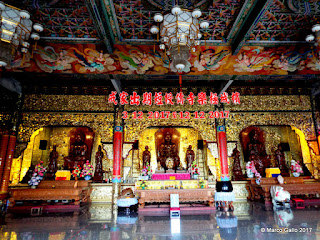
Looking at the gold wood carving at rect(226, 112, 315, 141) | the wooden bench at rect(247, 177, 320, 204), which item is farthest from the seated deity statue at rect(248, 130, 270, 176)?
the wooden bench at rect(247, 177, 320, 204)

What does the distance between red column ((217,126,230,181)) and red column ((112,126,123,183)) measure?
12.7ft

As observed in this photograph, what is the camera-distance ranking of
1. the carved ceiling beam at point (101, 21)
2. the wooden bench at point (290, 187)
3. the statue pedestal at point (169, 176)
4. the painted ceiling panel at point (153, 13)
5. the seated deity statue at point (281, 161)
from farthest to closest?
the seated deity statue at point (281, 161) < the wooden bench at point (290, 187) < the statue pedestal at point (169, 176) < the painted ceiling panel at point (153, 13) < the carved ceiling beam at point (101, 21)

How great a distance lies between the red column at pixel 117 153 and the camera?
25.2 feet

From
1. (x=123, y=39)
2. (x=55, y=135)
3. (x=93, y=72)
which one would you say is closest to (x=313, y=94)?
(x=123, y=39)

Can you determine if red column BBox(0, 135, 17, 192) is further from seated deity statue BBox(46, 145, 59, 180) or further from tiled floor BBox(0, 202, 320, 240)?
tiled floor BBox(0, 202, 320, 240)

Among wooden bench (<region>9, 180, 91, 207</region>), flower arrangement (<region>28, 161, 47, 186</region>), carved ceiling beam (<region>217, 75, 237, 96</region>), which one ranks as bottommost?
wooden bench (<region>9, 180, 91, 207</region>)

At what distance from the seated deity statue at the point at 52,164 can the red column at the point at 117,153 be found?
2.78 m

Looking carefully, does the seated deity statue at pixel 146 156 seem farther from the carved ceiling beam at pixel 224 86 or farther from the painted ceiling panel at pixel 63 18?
the painted ceiling panel at pixel 63 18

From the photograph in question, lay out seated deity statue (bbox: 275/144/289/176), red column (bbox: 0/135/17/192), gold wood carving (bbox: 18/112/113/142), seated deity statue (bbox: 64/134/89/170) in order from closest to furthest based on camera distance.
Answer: red column (bbox: 0/135/17/192), gold wood carving (bbox: 18/112/113/142), seated deity statue (bbox: 275/144/289/176), seated deity statue (bbox: 64/134/89/170)

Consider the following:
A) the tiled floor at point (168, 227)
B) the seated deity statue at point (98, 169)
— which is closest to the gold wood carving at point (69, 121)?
the seated deity statue at point (98, 169)

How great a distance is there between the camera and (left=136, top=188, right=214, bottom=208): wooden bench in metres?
5.89

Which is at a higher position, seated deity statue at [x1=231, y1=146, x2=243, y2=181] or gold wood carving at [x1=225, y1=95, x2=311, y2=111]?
gold wood carving at [x1=225, y1=95, x2=311, y2=111]

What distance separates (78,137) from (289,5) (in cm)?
892

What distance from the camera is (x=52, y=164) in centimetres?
861
